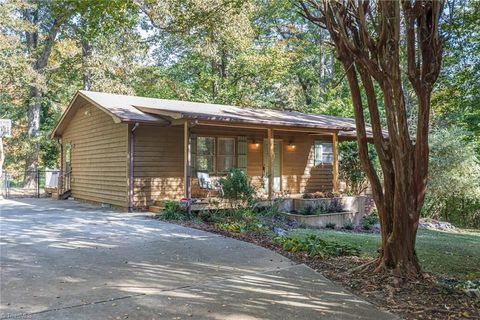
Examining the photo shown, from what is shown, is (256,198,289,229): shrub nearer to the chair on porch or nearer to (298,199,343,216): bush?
(298,199,343,216): bush

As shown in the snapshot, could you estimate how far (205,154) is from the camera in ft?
41.4

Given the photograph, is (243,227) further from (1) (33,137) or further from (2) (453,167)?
(1) (33,137)

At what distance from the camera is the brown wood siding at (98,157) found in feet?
37.9

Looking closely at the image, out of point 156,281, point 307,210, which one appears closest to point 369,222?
point 307,210

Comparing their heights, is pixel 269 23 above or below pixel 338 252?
above

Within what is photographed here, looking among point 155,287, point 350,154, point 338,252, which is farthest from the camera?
point 350,154

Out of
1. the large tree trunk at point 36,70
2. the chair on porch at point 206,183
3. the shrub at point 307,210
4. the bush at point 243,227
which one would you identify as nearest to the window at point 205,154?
the chair on porch at point 206,183

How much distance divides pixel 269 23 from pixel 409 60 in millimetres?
20808

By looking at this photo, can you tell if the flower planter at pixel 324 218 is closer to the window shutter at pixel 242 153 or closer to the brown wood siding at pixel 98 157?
the window shutter at pixel 242 153

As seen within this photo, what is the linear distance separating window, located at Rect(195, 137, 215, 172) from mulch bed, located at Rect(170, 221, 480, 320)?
735 centimetres

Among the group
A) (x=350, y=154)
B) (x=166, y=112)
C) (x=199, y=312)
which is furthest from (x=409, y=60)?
(x=350, y=154)

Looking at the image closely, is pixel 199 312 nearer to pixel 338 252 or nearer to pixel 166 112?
pixel 338 252

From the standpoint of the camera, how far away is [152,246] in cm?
625

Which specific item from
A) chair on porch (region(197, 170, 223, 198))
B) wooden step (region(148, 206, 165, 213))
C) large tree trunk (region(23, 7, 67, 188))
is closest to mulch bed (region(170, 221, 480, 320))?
wooden step (region(148, 206, 165, 213))
